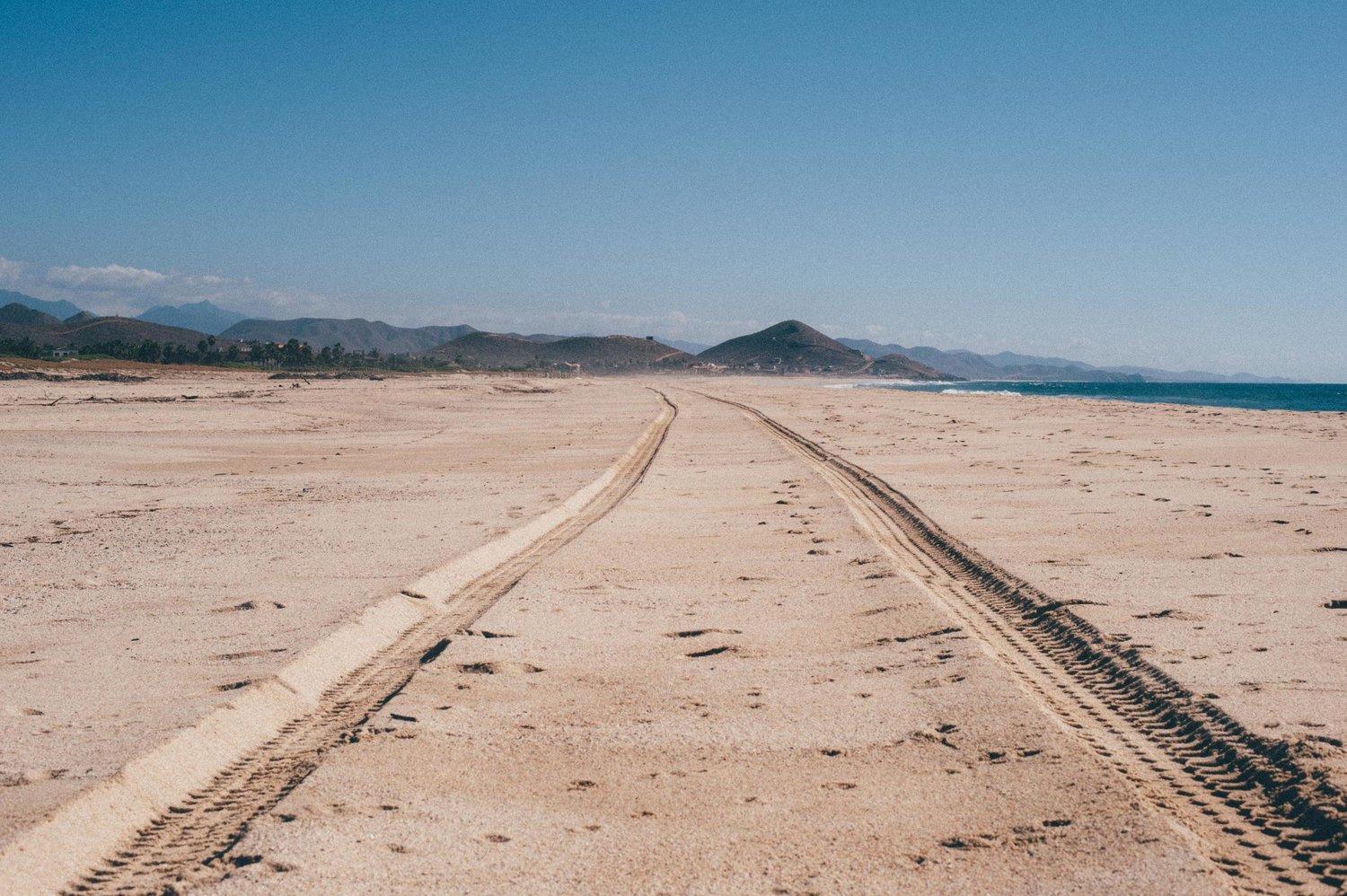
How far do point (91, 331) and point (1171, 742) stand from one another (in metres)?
143

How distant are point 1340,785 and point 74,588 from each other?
6.77m

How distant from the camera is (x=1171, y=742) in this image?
3.60m

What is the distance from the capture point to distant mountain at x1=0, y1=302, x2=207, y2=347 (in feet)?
379

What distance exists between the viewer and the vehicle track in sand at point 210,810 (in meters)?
2.71

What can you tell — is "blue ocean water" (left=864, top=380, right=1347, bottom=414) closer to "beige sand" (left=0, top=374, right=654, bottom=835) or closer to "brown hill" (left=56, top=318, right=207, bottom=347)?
"beige sand" (left=0, top=374, right=654, bottom=835)

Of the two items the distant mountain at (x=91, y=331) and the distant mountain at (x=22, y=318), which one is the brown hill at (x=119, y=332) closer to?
the distant mountain at (x=91, y=331)

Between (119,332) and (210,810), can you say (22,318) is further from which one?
(210,810)

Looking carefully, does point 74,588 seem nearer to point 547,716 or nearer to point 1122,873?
point 547,716

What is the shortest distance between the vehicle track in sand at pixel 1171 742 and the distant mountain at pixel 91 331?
11991 cm

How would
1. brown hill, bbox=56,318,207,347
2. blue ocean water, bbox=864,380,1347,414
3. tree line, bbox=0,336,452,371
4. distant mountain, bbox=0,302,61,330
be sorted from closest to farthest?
blue ocean water, bbox=864,380,1347,414, tree line, bbox=0,336,452,371, brown hill, bbox=56,318,207,347, distant mountain, bbox=0,302,61,330

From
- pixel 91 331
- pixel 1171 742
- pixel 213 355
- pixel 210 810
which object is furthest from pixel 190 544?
pixel 91 331

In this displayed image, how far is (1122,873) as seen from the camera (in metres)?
2.66

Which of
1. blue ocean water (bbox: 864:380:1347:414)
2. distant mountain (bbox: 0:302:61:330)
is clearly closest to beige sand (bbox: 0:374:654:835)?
blue ocean water (bbox: 864:380:1347:414)

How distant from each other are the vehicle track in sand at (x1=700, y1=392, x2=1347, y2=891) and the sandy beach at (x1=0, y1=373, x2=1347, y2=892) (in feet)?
0.05
